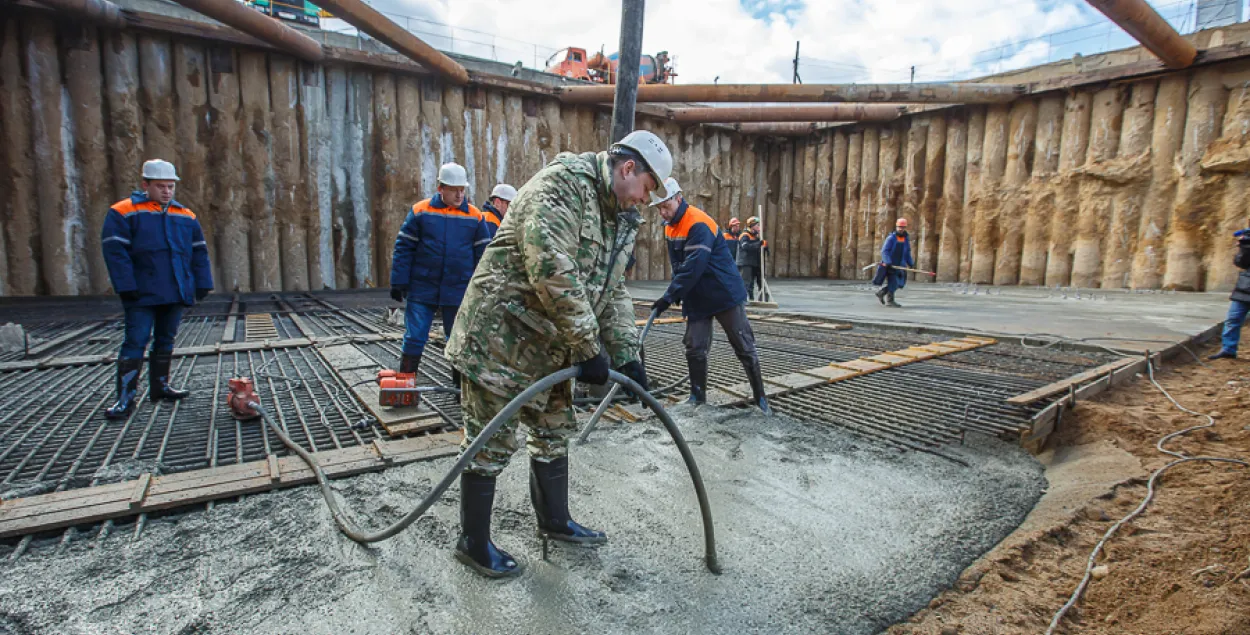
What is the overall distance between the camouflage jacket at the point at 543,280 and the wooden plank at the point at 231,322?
19.5ft

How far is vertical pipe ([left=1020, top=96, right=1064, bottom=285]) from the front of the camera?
562 inches

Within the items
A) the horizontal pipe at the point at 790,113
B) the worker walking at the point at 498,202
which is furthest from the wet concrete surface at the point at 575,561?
the horizontal pipe at the point at 790,113

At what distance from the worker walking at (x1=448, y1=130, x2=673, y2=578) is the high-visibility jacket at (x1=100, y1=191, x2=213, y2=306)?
9.90 feet

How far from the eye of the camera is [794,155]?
20.1 meters

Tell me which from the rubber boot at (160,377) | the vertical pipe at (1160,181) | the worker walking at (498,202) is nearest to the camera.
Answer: the rubber boot at (160,377)

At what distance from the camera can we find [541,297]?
79.6 inches

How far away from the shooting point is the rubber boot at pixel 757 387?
4.34 metres

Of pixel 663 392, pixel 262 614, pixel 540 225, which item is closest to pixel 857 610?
pixel 540 225

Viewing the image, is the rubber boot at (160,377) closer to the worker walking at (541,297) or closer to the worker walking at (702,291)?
the worker walking at (541,297)

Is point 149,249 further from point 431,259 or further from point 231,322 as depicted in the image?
point 231,322

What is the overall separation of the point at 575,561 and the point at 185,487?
6.09 ft

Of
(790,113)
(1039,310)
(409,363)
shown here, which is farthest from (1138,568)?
(790,113)

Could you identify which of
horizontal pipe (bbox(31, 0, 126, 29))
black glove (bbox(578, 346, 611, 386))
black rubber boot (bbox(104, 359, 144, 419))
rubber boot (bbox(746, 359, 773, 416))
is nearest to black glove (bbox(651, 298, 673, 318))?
rubber boot (bbox(746, 359, 773, 416))

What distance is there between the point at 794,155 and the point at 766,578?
19712mm
